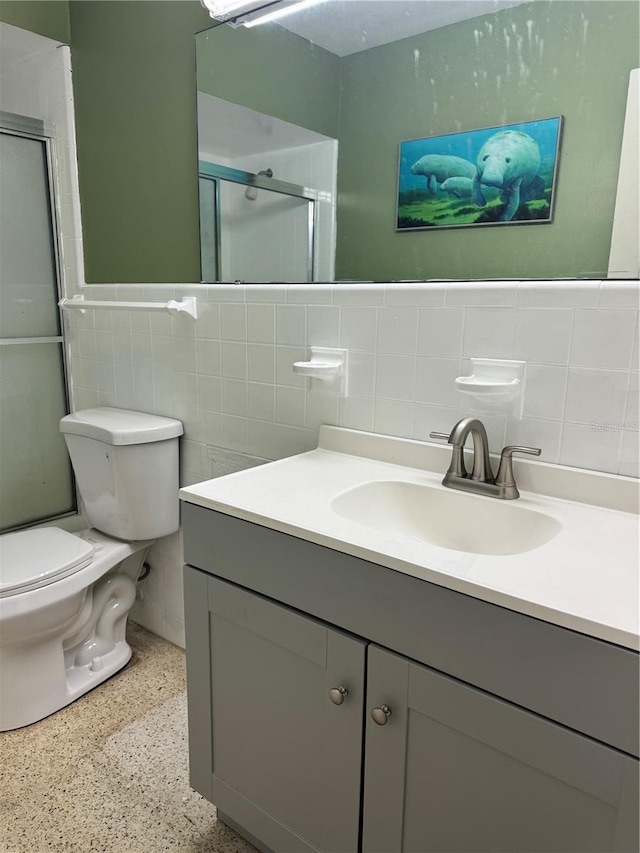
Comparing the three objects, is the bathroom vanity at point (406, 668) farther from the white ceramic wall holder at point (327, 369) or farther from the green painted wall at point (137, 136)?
the green painted wall at point (137, 136)

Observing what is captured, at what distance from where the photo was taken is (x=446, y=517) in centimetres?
127

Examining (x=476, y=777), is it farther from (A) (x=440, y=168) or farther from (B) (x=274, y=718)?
(A) (x=440, y=168)

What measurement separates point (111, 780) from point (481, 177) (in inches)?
68.3

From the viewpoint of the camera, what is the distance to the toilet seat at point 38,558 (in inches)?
65.2

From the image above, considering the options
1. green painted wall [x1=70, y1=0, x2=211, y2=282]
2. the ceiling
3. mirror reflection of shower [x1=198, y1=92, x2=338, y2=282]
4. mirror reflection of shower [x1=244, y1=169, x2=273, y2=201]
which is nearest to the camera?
the ceiling

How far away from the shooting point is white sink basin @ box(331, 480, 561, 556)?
116 cm

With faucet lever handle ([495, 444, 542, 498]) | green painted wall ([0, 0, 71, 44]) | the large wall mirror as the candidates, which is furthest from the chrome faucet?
green painted wall ([0, 0, 71, 44])

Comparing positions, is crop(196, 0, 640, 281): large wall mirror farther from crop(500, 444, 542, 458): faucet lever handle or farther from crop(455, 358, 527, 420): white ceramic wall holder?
crop(500, 444, 542, 458): faucet lever handle

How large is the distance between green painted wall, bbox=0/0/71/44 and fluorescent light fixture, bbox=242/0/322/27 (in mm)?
824

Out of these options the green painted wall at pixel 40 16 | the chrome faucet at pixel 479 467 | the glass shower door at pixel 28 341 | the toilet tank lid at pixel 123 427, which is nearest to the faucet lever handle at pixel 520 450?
the chrome faucet at pixel 479 467

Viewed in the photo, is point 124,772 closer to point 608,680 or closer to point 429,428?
point 429,428

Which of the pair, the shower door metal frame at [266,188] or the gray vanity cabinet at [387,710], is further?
the shower door metal frame at [266,188]

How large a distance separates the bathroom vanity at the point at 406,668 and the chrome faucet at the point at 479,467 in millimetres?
34

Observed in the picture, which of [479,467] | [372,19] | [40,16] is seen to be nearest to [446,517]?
[479,467]
